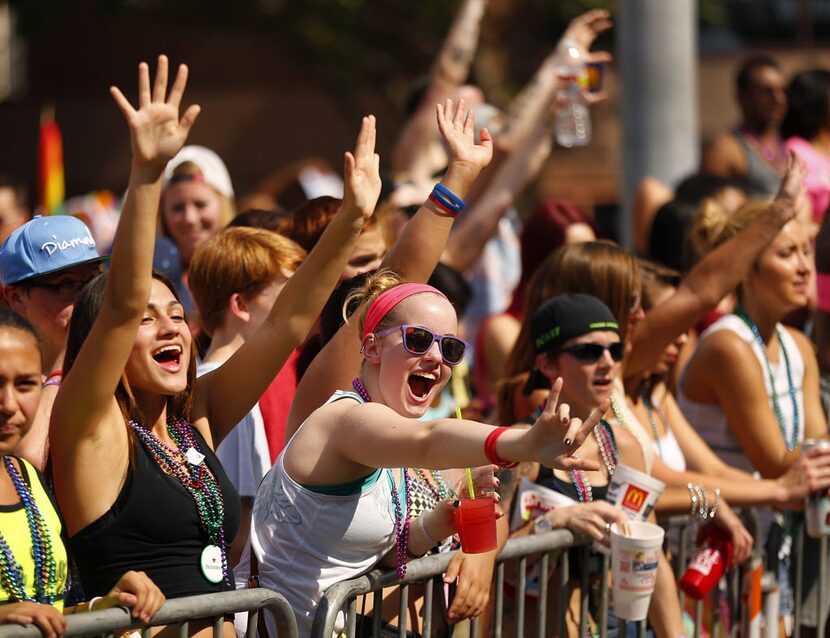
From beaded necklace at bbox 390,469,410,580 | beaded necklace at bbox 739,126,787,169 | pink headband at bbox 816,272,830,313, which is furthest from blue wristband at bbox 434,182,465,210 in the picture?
beaded necklace at bbox 739,126,787,169

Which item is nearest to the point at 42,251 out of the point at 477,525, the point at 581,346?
the point at 477,525

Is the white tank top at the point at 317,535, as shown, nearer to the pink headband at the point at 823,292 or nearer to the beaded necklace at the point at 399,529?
the beaded necklace at the point at 399,529

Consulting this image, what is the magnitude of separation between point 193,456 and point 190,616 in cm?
52

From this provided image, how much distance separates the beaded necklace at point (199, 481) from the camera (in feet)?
12.4

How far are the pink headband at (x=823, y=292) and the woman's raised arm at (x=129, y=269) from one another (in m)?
3.52

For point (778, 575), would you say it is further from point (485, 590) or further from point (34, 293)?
point (34, 293)

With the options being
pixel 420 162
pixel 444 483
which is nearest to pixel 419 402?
pixel 444 483

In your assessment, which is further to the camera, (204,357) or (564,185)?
(564,185)

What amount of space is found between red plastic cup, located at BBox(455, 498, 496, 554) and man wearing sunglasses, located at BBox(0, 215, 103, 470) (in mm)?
1371

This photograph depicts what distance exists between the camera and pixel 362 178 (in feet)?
13.6

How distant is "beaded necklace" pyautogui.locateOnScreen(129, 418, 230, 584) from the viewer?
3.77 m

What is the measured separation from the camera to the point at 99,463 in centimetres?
355

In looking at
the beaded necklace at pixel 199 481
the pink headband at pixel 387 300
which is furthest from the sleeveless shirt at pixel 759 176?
the beaded necklace at pixel 199 481

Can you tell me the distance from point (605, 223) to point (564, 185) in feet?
29.7
